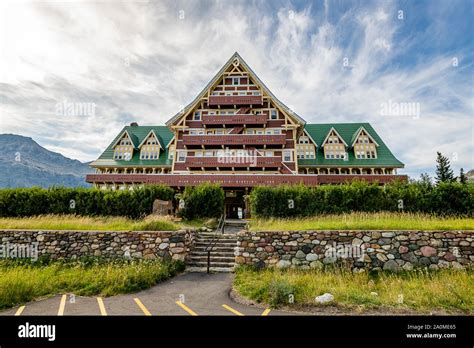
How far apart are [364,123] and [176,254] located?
43660mm

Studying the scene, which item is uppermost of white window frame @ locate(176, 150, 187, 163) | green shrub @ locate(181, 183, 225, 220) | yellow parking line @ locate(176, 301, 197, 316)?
white window frame @ locate(176, 150, 187, 163)

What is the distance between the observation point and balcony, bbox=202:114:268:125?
3114 centimetres

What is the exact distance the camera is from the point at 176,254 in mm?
11586

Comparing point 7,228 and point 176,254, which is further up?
point 7,228

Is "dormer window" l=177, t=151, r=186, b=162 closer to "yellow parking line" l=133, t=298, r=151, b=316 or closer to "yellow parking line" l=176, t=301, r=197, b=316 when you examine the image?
"yellow parking line" l=133, t=298, r=151, b=316

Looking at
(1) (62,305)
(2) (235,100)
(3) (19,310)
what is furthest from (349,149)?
(3) (19,310)

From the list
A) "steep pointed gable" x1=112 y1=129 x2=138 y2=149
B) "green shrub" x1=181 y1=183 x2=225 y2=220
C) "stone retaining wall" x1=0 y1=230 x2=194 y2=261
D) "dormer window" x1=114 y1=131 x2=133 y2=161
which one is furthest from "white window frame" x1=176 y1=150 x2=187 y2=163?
"stone retaining wall" x1=0 y1=230 x2=194 y2=261

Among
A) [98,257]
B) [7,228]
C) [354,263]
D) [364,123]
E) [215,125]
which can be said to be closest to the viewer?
[354,263]

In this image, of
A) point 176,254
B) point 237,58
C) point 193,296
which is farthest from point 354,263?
point 237,58

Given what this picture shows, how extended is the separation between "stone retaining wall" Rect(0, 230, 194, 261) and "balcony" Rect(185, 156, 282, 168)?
18.5 m

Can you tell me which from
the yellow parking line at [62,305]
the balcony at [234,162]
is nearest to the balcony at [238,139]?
the balcony at [234,162]

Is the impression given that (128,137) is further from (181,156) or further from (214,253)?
(214,253)
